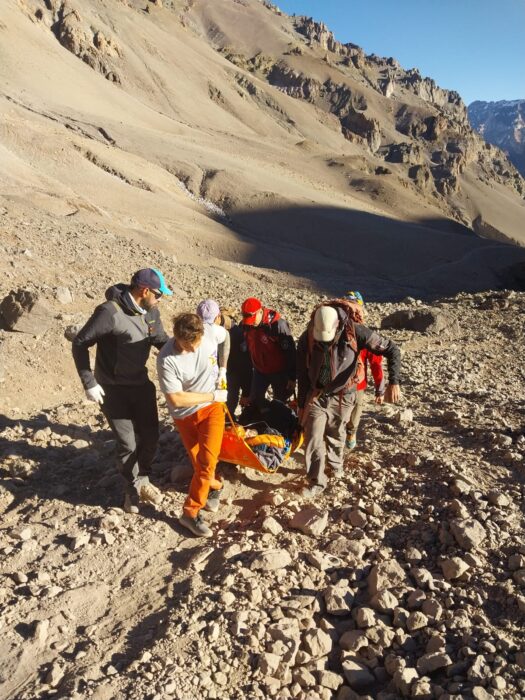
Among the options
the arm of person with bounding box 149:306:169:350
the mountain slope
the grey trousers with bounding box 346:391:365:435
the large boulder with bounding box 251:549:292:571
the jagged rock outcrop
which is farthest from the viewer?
the jagged rock outcrop

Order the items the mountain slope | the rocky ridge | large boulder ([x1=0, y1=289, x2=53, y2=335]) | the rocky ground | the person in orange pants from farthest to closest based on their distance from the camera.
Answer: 1. the rocky ridge
2. the mountain slope
3. large boulder ([x1=0, y1=289, x2=53, y2=335])
4. the person in orange pants
5. the rocky ground

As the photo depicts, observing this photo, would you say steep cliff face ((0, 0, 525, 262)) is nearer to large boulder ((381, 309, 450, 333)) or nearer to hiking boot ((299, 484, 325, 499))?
large boulder ((381, 309, 450, 333))

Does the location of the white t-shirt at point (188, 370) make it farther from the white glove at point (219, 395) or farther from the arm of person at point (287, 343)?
the arm of person at point (287, 343)

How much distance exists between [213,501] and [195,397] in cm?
102

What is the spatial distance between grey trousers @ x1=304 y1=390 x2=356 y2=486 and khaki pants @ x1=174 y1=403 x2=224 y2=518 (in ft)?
2.76

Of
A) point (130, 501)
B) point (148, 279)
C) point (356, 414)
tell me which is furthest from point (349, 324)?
point (130, 501)

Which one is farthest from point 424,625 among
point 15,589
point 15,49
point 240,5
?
point 240,5

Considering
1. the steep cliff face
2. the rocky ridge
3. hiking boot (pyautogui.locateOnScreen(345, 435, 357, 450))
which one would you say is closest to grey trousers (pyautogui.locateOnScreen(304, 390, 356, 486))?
hiking boot (pyautogui.locateOnScreen(345, 435, 357, 450))

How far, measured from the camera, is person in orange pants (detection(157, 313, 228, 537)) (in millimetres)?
3789

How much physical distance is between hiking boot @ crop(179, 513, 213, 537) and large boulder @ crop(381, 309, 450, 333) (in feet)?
26.1

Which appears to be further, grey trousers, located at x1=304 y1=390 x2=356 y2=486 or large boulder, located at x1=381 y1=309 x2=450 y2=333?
large boulder, located at x1=381 y1=309 x2=450 y2=333

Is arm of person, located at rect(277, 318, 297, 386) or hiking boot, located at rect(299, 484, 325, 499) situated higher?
arm of person, located at rect(277, 318, 297, 386)

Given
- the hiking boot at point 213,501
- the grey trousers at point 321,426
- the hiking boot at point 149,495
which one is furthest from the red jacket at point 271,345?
the hiking boot at point 149,495

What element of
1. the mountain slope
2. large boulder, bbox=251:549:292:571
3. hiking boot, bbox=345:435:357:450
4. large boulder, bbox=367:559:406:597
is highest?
the mountain slope
